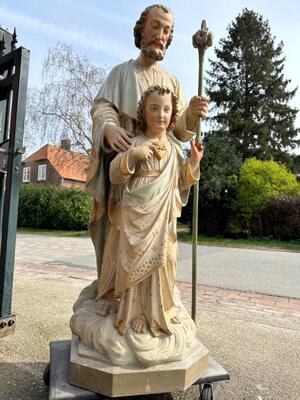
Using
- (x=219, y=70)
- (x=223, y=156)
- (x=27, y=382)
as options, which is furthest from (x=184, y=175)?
(x=219, y=70)

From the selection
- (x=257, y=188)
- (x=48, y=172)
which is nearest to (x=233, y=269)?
(x=257, y=188)

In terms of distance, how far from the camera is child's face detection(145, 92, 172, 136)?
7.18ft

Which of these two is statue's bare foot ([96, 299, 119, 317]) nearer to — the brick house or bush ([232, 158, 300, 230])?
bush ([232, 158, 300, 230])

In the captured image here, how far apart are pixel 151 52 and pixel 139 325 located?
1750 millimetres

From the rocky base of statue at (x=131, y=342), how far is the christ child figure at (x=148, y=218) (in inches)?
1.8

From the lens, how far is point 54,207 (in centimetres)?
2119

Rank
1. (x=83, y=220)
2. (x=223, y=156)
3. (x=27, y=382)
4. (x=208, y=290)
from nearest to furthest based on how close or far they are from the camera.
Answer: (x=27, y=382) < (x=208, y=290) < (x=223, y=156) < (x=83, y=220)

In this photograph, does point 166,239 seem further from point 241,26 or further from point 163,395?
point 241,26

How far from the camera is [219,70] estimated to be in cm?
2956

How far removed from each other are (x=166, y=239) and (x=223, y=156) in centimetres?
1715

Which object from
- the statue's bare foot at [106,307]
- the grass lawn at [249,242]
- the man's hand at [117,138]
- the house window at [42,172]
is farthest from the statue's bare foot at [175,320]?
the house window at [42,172]

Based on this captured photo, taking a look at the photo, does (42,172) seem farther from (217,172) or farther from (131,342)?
(131,342)

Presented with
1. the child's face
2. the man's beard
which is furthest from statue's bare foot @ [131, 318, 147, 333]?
the man's beard

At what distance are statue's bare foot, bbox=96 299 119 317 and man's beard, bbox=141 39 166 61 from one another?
1.64 metres
